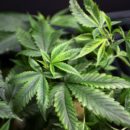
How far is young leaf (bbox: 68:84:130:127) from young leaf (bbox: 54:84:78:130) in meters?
0.02

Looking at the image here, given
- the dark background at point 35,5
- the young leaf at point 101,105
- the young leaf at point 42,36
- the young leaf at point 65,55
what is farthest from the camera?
the dark background at point 35,5

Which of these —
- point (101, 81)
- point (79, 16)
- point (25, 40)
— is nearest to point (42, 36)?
point (25, 40)

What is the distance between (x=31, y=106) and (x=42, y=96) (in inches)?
5.4

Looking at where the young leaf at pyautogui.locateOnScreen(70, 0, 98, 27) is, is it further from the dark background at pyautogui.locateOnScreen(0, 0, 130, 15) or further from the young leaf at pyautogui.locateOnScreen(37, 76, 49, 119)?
the dark background at pyautogui.locateOnScreen(0, 0, 130, 15)

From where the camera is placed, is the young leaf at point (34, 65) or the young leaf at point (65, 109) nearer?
the young leaf at point (65, 109)

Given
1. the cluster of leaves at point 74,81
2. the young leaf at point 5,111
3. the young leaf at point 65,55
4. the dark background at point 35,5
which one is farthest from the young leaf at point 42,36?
the dark background at point 35,5

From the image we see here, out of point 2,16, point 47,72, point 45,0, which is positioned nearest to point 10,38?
point 2,16

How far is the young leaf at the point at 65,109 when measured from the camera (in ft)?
2.37

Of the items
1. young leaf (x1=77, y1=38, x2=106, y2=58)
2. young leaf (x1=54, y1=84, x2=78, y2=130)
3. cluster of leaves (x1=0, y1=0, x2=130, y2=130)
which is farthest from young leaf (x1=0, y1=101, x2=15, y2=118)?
young leaf (x1=77, y1=38, x2=106, y2=58)

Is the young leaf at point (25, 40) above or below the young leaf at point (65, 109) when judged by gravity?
above

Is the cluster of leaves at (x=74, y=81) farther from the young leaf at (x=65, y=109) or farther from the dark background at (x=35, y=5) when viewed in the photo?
the dark background at (x=35, y=5)

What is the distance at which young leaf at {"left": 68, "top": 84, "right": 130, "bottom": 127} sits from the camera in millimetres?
696

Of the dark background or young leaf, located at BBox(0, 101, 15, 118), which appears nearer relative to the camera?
young leaf, located at BBox(0, 101, 15, 118)

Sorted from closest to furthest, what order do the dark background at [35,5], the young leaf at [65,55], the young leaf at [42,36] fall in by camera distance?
the young leaf at [65,55]
the young leaf at [42,36]
the dark background at [35,5]
